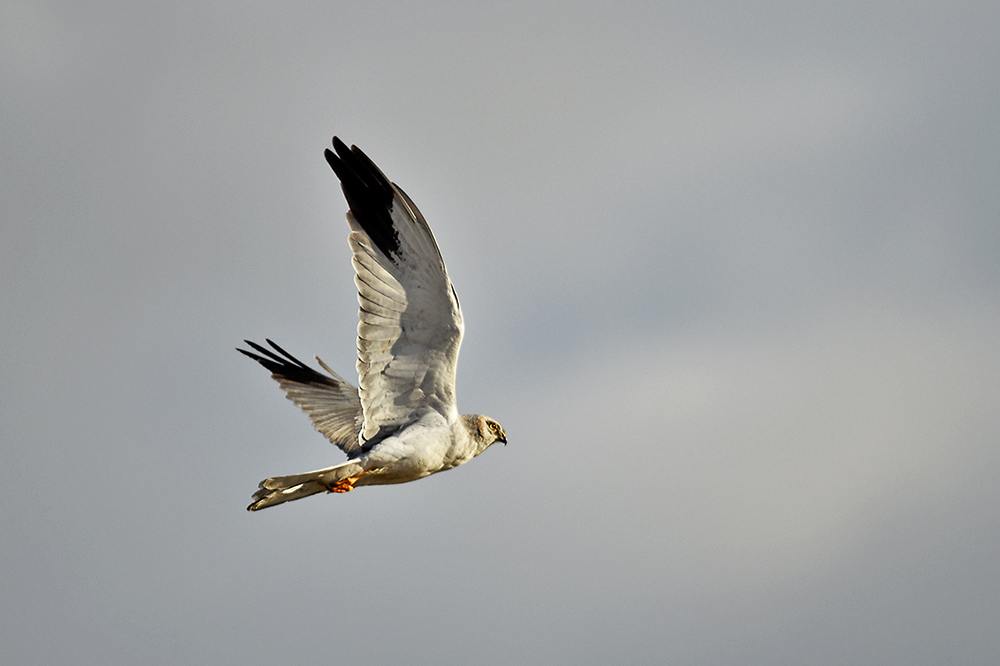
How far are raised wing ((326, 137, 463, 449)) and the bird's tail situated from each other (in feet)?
5.05

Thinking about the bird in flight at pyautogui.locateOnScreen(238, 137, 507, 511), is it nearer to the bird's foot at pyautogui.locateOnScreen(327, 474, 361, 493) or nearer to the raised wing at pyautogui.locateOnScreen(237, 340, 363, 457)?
the bird's foot at pyautogui.locateOnScreen(327, 474, 361, 493)

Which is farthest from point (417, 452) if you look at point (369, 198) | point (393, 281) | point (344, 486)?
point (369, 198)

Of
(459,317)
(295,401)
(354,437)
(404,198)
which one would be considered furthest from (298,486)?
(295,401)

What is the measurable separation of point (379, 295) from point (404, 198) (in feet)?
4.48

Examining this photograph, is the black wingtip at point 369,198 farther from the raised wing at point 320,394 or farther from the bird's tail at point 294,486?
the raised wing at point 320,394

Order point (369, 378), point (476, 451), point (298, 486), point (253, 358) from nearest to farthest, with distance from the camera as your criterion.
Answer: point (298, 486) → point (369, 378) → point (476, 451) → point (253, 358)

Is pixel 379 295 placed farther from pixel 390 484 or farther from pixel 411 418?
pixel 390 484

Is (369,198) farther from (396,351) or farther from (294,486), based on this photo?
(294,486)

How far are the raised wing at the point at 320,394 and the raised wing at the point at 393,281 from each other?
4.97 m

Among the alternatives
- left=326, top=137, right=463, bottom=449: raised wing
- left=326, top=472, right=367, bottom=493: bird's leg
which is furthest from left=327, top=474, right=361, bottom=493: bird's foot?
left=326, top=137, right=463, bottom=449: raised wing

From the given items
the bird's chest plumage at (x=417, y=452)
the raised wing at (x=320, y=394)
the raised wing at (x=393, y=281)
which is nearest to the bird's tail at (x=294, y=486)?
the bird's chest plumage at (x=417, y=452)

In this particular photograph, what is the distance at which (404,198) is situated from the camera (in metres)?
14.2

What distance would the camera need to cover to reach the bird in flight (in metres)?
14.3

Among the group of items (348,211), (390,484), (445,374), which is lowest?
(390,484)
